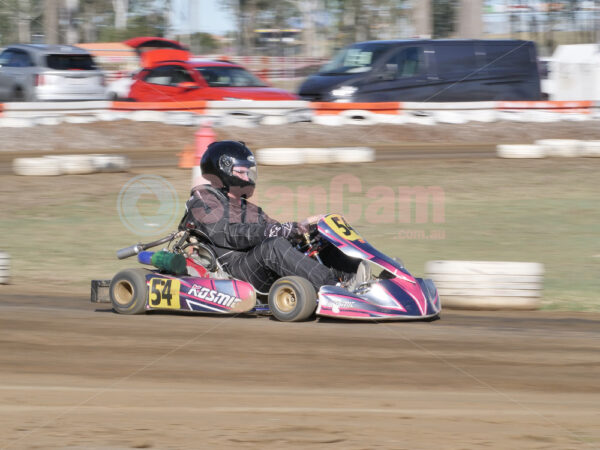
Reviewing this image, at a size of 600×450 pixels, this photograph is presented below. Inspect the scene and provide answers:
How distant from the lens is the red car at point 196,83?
53.3 feet

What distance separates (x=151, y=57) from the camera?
17.6 metres

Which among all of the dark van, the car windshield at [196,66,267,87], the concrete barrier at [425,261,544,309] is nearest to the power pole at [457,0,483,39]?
the dark van

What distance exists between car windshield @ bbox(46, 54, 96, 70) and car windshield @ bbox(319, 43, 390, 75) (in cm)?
487

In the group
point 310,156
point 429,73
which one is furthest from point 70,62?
point 310,156

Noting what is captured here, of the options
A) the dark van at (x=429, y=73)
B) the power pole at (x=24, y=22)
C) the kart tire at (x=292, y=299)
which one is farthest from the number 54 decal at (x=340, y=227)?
the power pole at (x=24, y=22)

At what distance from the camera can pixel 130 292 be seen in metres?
5.88

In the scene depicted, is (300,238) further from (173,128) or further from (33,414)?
(173,128)

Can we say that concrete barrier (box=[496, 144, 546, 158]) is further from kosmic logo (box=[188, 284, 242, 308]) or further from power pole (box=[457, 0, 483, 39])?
kosmic logo (box=[188, 284, 242, 308])

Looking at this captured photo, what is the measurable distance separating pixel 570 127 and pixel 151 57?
26.0 ft

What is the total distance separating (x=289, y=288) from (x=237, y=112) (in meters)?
10.4

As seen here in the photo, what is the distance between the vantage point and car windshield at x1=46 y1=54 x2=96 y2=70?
56.0ft

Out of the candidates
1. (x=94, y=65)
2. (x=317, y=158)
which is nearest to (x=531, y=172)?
(x=317, y=158)

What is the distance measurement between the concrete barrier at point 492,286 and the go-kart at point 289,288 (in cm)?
61

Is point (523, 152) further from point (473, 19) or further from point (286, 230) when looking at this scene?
point (286, 230)
